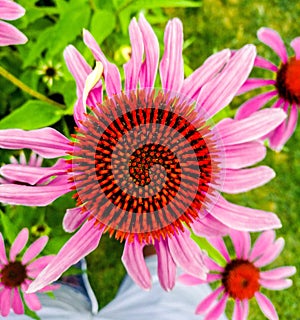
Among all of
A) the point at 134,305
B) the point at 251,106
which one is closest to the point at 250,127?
the point at 251,106

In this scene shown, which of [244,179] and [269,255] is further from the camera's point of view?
[269,255]

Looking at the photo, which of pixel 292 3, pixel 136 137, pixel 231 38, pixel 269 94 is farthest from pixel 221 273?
pixel 292 3

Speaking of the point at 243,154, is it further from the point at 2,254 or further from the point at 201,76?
the point at 2,254

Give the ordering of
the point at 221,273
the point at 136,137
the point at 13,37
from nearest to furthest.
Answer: the point at 136,137
the point at 13,37
the point at 221,273

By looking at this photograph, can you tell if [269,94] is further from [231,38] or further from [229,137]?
[231,38]

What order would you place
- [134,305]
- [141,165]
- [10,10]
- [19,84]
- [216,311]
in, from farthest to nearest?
[134,305] → [216,311] → [19,84] → [10,10] → [141,165]

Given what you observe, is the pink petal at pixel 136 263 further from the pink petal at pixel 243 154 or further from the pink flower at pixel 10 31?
the pink flower at pixel 10 31

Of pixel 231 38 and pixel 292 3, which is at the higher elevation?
pixel 292 3
